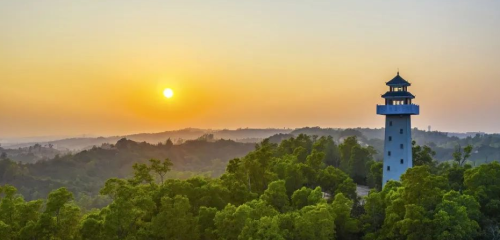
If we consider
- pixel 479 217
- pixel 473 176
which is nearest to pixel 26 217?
pixel 479 217

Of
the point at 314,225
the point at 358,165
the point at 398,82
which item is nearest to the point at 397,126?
the point at 398,82

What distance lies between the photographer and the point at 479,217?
92.6 feet

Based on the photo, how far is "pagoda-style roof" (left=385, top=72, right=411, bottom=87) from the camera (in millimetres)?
40000

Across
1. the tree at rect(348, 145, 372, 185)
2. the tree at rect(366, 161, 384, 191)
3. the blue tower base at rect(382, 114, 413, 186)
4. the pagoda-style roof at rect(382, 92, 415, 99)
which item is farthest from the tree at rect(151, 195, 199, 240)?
the tree at rect(348, 145, 372, 185)

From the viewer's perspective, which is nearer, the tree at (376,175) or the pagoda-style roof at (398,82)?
the pagoda-style roof at (398,82)

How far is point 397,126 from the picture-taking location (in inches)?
1570

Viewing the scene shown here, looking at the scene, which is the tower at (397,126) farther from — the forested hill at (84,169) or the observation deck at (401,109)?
the forested hill at (84,169)

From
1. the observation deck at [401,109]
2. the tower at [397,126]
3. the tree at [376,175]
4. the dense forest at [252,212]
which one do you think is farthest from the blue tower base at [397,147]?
the tree at [376,175]

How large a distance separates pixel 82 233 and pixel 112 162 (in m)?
150

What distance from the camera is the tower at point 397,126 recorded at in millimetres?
39250

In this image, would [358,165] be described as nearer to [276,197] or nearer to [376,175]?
[376,175]

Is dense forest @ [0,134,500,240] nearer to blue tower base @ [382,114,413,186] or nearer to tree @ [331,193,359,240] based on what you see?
tree @ [331,193,359,240]

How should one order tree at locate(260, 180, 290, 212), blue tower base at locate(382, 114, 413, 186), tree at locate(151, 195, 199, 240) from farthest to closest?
1. blue tower base at locate(382, 114, 413, 186)
2. tree at locate(260, 180, 290, 212)
3. tree at locate(151, 195, 199, 240)

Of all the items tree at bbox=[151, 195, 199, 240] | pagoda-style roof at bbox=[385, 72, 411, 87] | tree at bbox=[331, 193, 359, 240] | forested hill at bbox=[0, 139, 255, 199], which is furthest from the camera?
forested hill at bbox=[0, 139, 255, 199]
